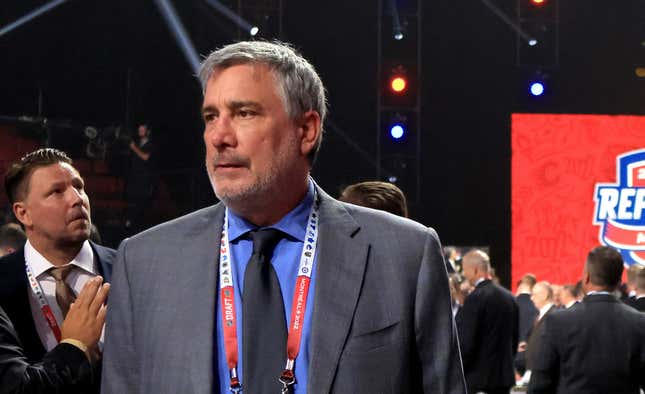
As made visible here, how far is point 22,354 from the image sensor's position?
2400mm

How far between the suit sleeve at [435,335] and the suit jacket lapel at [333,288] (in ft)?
0.37

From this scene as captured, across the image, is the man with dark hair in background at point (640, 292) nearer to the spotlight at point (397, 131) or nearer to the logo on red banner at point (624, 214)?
the spotlight at point (397, 131)

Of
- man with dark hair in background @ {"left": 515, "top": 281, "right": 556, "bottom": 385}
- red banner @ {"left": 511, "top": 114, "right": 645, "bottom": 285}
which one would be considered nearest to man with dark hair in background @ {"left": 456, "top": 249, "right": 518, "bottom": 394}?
man with dark hair in background @ {"left": 515, "top": 281, "right": 556, "bottom": 385}

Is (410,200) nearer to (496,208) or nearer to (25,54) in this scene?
(496,208)

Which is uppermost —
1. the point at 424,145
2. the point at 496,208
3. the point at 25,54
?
the point at 25,54

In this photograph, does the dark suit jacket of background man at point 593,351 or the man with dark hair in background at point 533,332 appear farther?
Answer: the man with dark hair in background at point 533,332

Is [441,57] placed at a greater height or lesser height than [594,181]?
greater

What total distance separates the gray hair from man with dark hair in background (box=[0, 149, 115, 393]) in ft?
2.56

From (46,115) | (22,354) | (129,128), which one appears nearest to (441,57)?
(129,128)

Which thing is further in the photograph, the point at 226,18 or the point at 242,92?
the point at 226,18

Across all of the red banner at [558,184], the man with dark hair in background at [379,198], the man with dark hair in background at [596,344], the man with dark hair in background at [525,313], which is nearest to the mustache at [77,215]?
the man with dark hair in background at [379,198]

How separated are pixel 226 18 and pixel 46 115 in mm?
2366

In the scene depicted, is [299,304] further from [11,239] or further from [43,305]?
[11,239]

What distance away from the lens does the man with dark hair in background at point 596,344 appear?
4.53 metres
